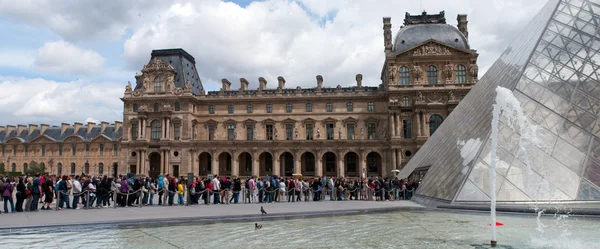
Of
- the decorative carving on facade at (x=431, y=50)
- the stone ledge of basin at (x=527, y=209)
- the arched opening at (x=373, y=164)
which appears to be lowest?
the stone ledge of basin at (x=527, y=209)

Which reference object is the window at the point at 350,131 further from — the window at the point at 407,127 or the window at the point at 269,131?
the window at the point at 269,131

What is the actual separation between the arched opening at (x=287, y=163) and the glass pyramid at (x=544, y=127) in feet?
105

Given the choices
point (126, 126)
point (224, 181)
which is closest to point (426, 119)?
point (224, 181)

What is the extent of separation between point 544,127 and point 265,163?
128 ft

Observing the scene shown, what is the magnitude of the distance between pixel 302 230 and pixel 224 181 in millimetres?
9372

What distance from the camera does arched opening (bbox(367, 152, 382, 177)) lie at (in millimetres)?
47344

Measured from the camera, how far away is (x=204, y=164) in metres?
50.8

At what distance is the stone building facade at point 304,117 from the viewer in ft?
145

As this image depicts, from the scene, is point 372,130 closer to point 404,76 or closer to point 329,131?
point 329,131

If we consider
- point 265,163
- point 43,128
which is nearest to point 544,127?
point 265,163

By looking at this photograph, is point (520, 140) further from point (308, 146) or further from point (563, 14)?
point (308, 146)

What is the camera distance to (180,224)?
1125cm

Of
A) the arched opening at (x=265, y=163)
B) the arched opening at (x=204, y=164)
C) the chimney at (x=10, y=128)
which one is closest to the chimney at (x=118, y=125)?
the chimney at (x=10, y=128)

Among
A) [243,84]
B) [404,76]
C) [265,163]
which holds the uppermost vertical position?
[243,84]
